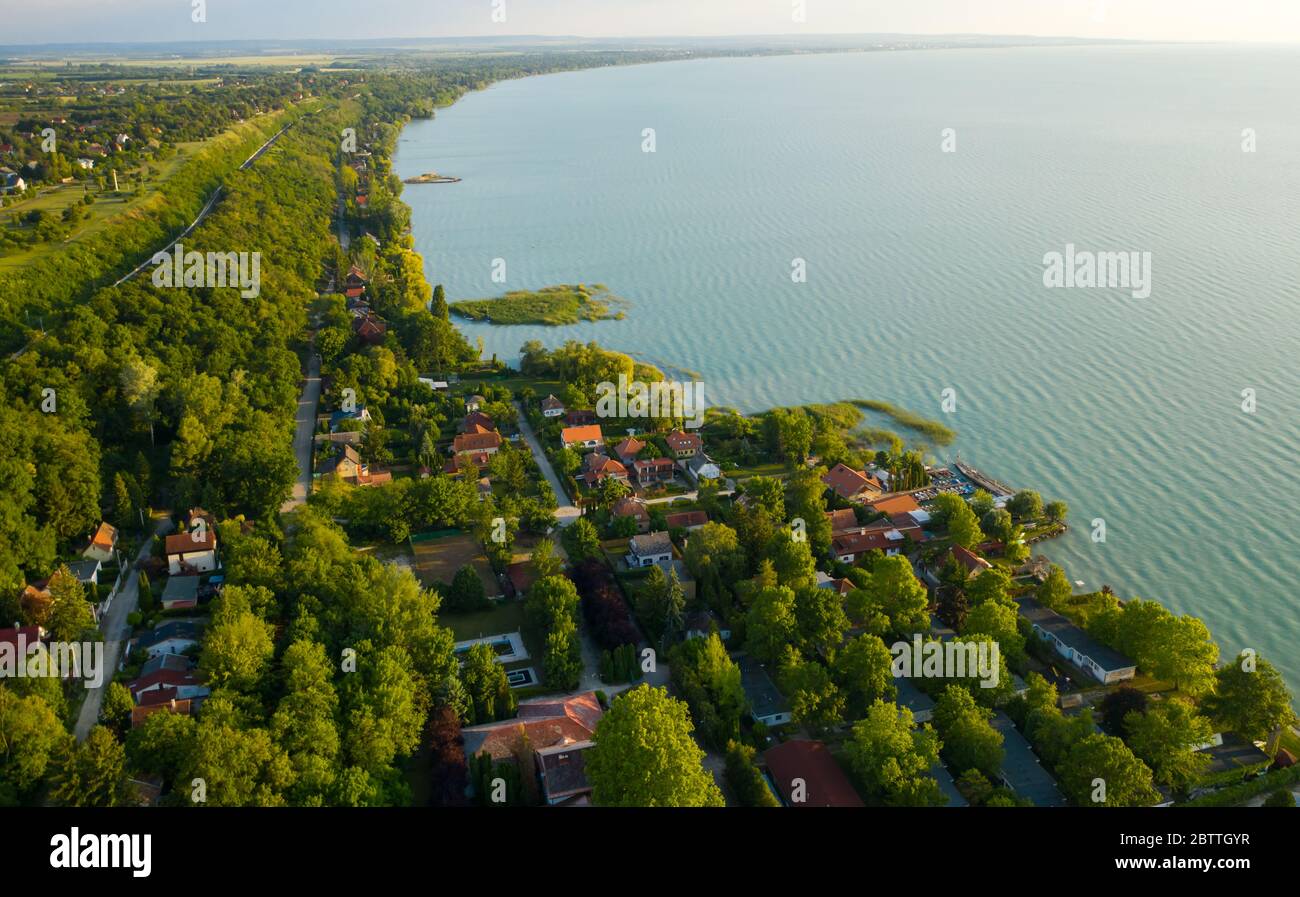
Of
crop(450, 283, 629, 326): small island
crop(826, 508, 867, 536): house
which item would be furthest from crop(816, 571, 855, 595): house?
crop(450, 283, 629, 326): small island

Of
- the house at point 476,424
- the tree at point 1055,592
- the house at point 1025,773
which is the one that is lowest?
the house at point 1025,773

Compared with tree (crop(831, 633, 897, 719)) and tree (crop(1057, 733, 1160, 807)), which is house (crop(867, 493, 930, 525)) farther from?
tree (crop(1057, 733, 1160, 807))

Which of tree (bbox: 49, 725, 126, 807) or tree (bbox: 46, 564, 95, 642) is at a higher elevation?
tree (bbox: 46, 564, 95, 642)

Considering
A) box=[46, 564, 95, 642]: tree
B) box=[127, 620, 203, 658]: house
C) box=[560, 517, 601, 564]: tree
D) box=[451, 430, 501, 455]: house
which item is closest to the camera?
box=[46, 564, 95, 642]: tree

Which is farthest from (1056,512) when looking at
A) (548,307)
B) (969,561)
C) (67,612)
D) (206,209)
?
(206,209)

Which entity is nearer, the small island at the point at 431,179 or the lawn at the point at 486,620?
the lawn at the point at 486,620

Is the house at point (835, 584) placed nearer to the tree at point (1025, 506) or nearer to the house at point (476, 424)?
the tree at point (1025, 506)

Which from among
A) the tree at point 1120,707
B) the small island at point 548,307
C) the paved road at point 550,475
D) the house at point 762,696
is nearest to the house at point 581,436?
the paved road at point 550,475
